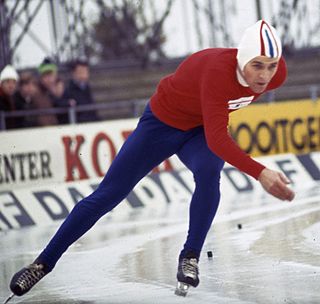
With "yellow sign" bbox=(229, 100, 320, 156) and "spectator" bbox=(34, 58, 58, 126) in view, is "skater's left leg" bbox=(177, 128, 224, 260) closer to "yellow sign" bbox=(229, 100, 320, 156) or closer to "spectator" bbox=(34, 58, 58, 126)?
"spectator" bbox=(34, 58, 58, 126)

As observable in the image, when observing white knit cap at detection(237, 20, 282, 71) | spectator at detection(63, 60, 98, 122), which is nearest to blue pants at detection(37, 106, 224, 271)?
white knit cap at detection(237, 20, 282, 71)

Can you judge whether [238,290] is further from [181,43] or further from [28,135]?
[181,43]

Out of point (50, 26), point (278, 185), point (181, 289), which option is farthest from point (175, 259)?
point (50, 26)

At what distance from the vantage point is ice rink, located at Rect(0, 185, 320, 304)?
6262 mm

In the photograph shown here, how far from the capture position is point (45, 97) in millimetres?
14977

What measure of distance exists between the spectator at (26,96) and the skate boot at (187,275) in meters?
8.34

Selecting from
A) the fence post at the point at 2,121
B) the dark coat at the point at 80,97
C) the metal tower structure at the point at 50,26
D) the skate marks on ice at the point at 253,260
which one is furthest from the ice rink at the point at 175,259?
the metal tower structure at the point at 50,26

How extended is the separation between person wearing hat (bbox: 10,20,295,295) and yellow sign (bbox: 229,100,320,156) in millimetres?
9532

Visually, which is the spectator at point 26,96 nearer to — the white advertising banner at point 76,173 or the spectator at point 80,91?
the white advertising banner at point 76,173

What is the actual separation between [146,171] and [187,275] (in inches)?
30.1

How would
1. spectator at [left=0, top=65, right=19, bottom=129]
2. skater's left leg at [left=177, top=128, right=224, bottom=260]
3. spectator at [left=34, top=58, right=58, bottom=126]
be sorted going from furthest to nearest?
spectator at [left=34, top=58, right=58, bottom=126]
spectator at [left=0, top=65, right=19, bottom=129]
skater's left leg at [left=177, top=128, right=224, bottom=260]

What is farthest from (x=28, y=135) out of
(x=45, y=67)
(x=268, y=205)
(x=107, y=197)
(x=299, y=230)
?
(x=107, y=197)

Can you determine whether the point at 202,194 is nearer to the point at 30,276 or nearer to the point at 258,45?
the point at 258,45

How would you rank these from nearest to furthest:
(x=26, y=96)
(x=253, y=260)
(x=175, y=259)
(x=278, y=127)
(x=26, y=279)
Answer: (x=26, y=279)
(x=253, y=260)
(x=175, y=259)
(x=26, y=96)
(x=278, y=127)
